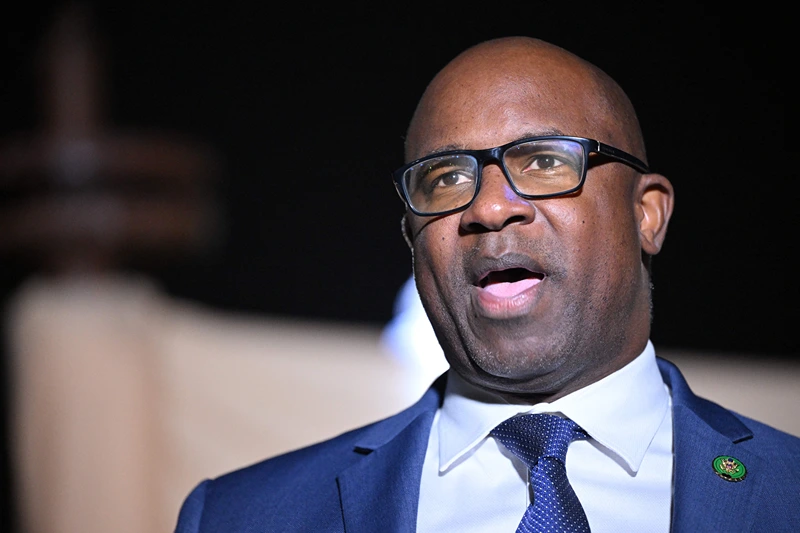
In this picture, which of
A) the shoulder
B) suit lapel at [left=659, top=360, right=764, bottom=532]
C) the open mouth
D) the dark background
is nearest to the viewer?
suit lapel at [left=659, top=360, right=764, bottom=532]

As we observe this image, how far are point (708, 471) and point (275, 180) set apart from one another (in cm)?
260

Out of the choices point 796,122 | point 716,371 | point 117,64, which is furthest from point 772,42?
point 117,64

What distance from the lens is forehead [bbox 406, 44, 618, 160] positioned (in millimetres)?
1534

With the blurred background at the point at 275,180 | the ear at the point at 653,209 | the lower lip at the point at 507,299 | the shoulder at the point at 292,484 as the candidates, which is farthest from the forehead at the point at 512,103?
the blurred background at the point at 275,180

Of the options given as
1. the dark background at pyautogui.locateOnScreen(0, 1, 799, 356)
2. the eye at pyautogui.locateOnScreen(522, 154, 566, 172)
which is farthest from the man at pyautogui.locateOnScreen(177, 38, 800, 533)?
the dark background at pyautogui.locateOnScreen(0, 1, 799, 356)

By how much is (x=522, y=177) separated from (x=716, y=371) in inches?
66.9

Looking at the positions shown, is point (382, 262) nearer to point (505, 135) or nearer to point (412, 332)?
point (412, 332)

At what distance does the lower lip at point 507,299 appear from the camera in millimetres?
1473

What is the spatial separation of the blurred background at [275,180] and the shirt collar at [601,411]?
1.31 m

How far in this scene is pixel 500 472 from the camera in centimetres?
158

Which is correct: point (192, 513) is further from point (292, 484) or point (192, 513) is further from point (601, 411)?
point (601, 411)

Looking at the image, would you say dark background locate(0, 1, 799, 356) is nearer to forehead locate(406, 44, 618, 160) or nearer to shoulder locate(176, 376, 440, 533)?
forehead locate(406, 44, 618, 160)

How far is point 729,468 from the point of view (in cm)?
146

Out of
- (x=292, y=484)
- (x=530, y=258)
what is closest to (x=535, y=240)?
(x=530, y=258)
